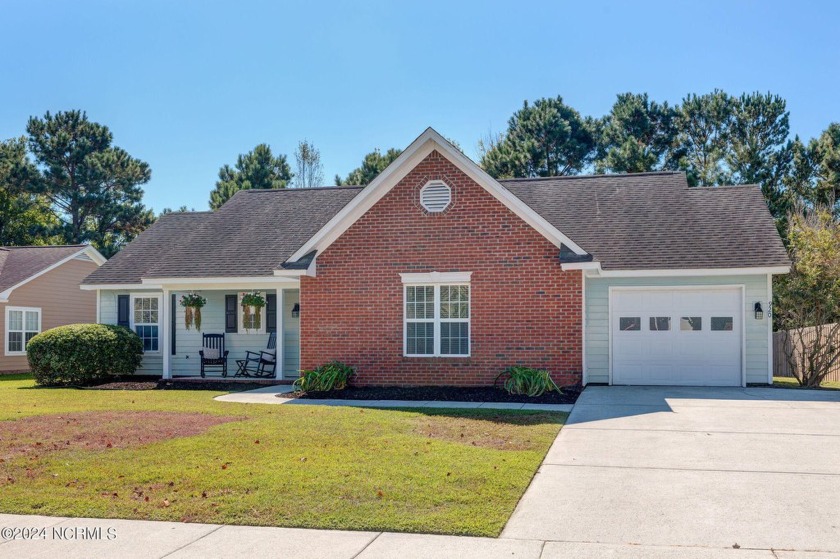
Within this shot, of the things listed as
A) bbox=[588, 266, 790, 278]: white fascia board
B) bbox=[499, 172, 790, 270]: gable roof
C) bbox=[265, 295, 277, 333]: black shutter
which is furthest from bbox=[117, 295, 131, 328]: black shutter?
bbox=[588, 266, 790, 278]: white fascia board

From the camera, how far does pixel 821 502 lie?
696cm

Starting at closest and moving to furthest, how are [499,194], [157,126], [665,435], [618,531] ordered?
1. [618,531]
2. [665,435]
3. [499,194]
4. [157,126]

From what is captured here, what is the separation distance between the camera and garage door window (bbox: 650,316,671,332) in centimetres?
1744

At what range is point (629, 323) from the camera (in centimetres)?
1762

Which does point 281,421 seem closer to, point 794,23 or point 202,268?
point 202,268

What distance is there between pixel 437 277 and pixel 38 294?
1731 cm

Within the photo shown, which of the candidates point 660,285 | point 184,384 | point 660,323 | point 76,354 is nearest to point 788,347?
point 660,323

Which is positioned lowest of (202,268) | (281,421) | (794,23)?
(281,421)

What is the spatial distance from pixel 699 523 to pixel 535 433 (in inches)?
164

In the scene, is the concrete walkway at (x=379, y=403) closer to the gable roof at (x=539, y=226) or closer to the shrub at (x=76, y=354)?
the gable roof at (x=539, y=226)

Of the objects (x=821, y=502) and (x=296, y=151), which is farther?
(x=296, y=151)

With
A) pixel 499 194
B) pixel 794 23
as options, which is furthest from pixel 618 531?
pixel 794 23

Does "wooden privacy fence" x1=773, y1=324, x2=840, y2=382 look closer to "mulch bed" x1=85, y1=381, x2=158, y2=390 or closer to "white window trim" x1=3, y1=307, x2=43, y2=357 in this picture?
"mulch bed" x1=85, y1=381, x2=158, y2=390

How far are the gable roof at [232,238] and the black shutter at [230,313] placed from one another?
1.13 m
